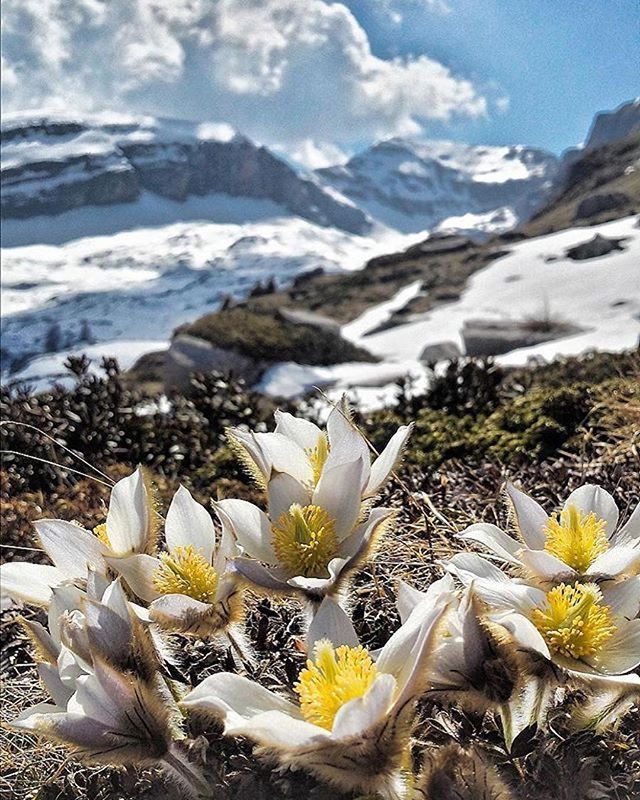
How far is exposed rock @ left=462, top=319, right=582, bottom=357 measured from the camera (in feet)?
24.4

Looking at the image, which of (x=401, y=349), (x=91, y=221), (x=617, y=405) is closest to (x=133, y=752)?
(x=617, y=405)

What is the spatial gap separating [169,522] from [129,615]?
0.50ft

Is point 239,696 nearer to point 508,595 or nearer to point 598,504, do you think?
point 508,595

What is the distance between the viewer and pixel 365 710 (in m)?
0.48

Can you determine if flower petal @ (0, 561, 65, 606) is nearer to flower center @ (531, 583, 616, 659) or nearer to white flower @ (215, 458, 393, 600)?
white flower @ (215, 458, 393, 600)

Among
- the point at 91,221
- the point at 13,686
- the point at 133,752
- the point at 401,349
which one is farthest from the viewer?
the point at 91,221

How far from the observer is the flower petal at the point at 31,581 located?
0.74 meters

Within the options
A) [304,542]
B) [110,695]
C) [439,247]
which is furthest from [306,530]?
A: [439,247]

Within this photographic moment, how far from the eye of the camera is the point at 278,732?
473 mm

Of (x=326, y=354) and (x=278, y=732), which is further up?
(x=278, y=732)

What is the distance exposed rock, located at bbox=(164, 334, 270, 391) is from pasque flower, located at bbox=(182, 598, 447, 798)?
23.4 ft

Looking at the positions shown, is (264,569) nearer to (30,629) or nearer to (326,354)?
(30,629)

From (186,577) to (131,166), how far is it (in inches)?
4162

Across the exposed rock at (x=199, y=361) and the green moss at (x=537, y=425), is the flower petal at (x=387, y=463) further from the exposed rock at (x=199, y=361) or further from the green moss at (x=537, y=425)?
the exposed rock at (x=199, y=361)
